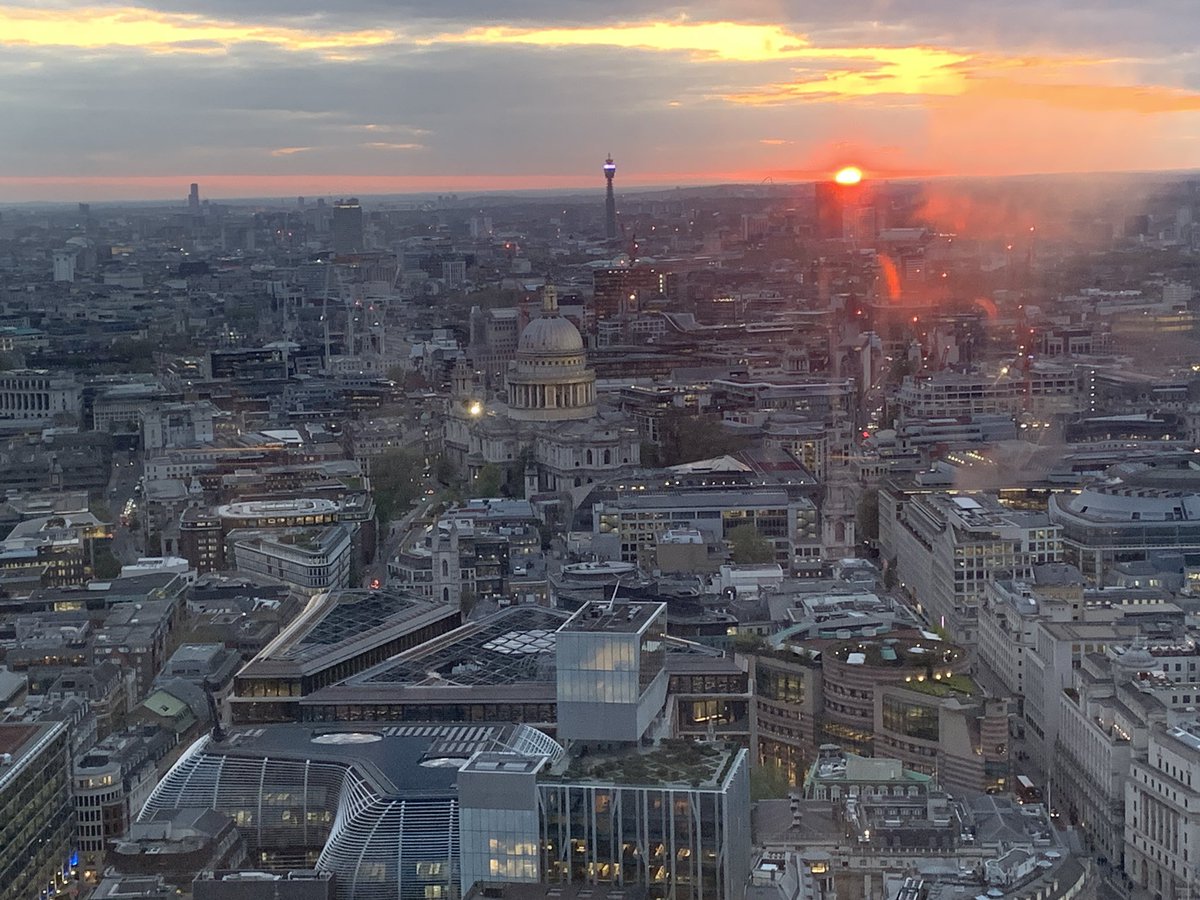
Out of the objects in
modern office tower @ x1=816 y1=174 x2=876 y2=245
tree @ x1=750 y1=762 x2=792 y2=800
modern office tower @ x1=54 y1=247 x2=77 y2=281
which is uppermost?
Answer: modern office tower @ x1=816 y1=174 x2=876 y2=245

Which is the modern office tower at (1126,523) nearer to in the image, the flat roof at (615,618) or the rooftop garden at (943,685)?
the rooftop garden at (943,685)

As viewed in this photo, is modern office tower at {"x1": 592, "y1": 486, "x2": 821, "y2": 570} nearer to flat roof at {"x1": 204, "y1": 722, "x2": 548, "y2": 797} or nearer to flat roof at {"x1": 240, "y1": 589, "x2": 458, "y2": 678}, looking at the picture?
flat roof at {"x1": 240, "y1": 589, "x2": 458, "y2": 678}

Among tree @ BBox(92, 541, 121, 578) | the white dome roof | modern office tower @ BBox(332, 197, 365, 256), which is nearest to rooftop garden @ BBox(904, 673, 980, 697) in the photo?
tree @ BBox(92, 541, 121, 578)

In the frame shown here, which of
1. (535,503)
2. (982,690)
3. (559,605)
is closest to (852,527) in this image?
(535,503)

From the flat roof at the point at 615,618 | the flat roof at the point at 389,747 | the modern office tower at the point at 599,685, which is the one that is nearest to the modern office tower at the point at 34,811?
the flat roof at the point at 389,747

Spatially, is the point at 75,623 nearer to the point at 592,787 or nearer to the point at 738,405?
the point at 592,787

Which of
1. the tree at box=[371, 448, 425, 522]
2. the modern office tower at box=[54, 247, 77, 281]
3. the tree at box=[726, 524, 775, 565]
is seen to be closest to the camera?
the tree at box=[726, 524, 775, 565]
